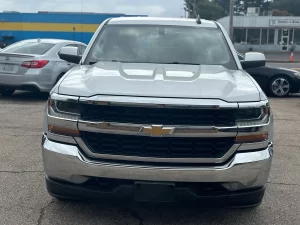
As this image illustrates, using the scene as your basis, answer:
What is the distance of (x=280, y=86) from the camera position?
12797 millimetres

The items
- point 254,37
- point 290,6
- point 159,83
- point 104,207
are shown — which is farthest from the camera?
point 290,6

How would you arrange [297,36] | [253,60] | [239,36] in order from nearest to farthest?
[253,60] < [297,36] < [239,36]

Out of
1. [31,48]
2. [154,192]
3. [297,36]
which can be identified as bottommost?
[297,36]

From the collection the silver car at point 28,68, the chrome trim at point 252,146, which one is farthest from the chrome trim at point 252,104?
the silver car at point 28,68

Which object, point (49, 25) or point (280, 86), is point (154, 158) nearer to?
point (280, 86)

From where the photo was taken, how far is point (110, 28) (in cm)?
551

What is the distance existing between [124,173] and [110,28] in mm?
2570

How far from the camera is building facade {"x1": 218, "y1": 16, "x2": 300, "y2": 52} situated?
50.0m

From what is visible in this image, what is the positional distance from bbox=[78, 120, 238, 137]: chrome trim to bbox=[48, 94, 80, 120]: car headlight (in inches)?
6.5

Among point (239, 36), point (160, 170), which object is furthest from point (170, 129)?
point (239, 36)

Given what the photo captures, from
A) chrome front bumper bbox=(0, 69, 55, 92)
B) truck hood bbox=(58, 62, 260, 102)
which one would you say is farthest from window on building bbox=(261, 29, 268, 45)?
truck hood bbox=(58, 62, 260, 102)

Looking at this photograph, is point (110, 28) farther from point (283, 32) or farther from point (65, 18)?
point (283, 32)

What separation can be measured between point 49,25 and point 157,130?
2104cm

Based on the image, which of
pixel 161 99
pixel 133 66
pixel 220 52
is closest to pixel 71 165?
pixel 161 99
